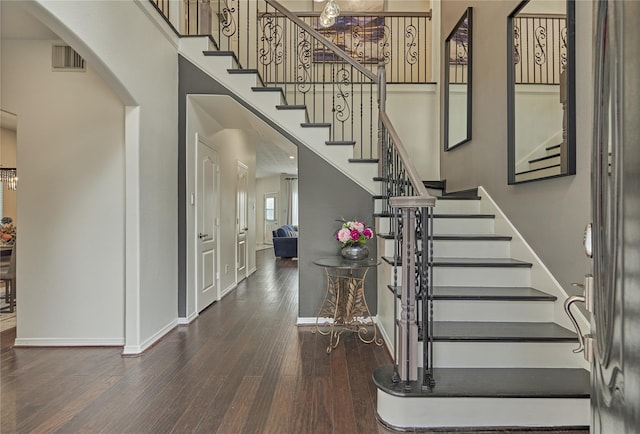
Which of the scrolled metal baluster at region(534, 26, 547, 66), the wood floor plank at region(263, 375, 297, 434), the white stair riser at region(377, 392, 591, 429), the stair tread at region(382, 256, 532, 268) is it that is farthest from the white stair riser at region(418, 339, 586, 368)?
the scrolled metal baluster at region(534, 26, 547, 66)

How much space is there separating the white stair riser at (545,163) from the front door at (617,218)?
225 cm

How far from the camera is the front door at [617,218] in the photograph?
17.8 inches

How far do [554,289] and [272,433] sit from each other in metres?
2.13

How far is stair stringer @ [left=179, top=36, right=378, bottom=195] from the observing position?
367 centimetres

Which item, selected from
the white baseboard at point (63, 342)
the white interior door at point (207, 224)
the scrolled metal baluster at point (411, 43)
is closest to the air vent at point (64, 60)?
the white interior door at point (207, 224)

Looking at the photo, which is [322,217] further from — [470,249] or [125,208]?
[125,208]

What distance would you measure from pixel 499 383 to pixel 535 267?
1111 millimetres

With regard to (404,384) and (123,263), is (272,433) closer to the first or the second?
(404,384)

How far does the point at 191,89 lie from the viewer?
368 centimetres

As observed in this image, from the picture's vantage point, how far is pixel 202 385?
92.6 inches

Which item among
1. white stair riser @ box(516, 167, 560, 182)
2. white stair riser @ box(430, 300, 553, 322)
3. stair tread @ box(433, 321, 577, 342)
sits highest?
white stair riser @ box(516, 167, 560, 182)

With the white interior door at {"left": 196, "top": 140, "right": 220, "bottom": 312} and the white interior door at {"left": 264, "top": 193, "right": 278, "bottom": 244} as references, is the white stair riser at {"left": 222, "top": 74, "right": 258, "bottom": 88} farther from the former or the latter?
the white interior door at {"left": 264, "top": 193, "right": 278, "bottom": 244}

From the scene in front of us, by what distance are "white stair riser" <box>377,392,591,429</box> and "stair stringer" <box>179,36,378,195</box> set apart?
2237 mm

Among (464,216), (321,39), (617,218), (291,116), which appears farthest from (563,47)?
(617,218)
